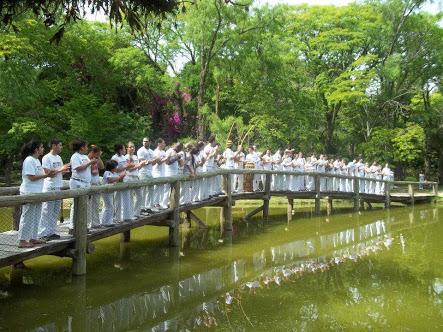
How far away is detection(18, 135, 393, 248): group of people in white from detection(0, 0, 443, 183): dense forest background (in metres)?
6.03

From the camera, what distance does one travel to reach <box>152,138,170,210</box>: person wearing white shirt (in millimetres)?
10578

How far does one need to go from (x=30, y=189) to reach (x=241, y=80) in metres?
18.7

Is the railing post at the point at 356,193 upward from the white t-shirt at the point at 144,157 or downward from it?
downward

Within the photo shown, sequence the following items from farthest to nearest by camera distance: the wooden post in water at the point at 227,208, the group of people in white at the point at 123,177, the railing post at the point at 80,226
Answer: the wooden post in water at the point at 227,208, the railing post at the point at 80,226, the group of people in white at the point at 123,177

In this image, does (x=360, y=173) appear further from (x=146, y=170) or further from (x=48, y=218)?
(x=48, y=218)

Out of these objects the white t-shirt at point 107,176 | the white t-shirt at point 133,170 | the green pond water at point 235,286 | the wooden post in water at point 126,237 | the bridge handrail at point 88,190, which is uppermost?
the white t-shirt at point 133,170

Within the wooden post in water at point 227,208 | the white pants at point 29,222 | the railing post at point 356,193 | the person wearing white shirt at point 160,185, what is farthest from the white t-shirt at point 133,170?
the railing post at point 356,193

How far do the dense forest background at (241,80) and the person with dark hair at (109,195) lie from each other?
318 inches

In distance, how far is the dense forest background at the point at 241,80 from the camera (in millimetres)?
18875

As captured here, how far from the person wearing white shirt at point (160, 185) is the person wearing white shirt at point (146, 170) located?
139 millimetres

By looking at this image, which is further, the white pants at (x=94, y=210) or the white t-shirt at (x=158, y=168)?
the white t-shirt at (x=158, y=168)

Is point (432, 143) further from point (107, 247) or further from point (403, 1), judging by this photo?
point (107, 247)

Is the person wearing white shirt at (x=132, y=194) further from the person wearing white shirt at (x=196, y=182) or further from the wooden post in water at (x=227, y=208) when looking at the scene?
the wooden post in water at (x=227, y=208)

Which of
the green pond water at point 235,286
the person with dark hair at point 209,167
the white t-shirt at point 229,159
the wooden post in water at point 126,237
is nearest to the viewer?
the green pond water at point 235,286
